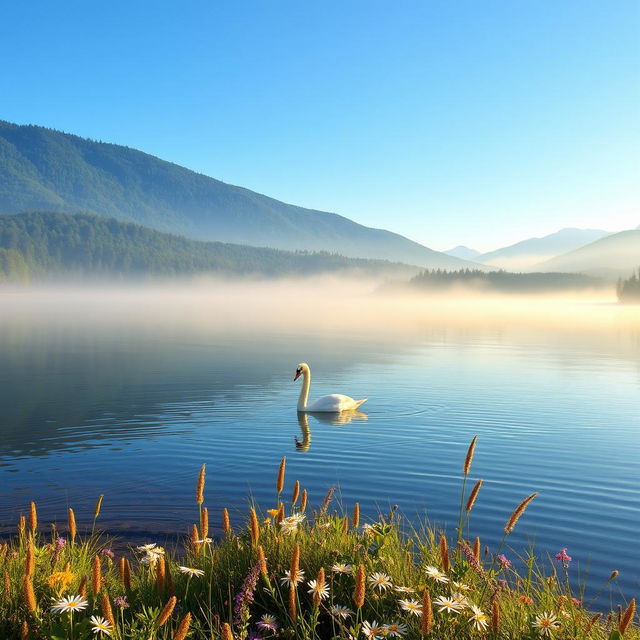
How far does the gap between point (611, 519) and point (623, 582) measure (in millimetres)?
3445

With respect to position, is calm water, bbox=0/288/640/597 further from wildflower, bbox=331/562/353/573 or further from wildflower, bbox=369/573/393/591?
wildflower, bbox=331/562/353/573

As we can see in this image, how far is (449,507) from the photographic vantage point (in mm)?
14617

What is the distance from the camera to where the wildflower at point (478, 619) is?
502 centimetres

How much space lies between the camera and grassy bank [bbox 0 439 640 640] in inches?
200

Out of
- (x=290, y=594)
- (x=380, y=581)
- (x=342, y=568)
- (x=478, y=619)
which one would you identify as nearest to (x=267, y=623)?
(x=290, y=594)

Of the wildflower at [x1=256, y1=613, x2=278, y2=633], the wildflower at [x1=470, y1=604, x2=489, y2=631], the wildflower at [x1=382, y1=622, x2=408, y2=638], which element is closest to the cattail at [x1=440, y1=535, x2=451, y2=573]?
the wildflower at [x1=470, y1=604, x2=489, y2=631]

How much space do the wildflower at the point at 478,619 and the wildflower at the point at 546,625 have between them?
389 mm

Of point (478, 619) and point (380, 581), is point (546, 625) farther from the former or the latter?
point (380, 581)

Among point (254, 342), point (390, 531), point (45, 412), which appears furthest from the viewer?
point (254, 342)

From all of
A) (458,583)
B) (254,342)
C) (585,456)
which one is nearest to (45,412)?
(585,456)

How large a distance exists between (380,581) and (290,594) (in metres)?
0.86

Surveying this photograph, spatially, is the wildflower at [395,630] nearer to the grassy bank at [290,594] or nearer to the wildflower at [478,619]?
the grassy bank at [290,594]

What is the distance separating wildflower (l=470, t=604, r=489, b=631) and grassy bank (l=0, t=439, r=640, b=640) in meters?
0.02

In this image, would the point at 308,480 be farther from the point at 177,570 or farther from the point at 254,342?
the point at 254,342
